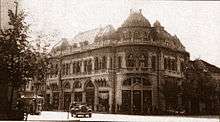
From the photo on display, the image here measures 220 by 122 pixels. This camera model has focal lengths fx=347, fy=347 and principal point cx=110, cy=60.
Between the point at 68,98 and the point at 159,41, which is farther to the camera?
the point at 68,98

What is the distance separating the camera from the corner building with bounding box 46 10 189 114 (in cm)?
4097

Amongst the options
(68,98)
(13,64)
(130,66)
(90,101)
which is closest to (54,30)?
(13,64)

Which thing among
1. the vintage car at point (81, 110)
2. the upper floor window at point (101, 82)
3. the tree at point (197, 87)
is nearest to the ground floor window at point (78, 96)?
the upper floor window at point (101, 82)

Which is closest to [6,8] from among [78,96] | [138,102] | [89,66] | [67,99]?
[138,102]

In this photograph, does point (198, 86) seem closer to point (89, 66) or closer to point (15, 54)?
point (89, 66)

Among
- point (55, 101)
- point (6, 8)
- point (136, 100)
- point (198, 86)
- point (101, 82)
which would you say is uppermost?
point (6, 8)

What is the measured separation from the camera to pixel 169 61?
44656 millimetres

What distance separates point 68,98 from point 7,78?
28.5 m

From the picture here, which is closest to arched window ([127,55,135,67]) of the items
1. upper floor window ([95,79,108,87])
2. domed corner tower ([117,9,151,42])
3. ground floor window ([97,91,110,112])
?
domed corner tower ([117,9,151,42])

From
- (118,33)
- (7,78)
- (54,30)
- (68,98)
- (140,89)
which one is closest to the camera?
(7,78)

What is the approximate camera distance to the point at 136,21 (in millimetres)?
42062

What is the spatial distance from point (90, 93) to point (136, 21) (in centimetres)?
1154

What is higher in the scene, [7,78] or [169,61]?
[169,61]

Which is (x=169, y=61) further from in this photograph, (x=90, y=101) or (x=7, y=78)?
(x=7, y=78)
